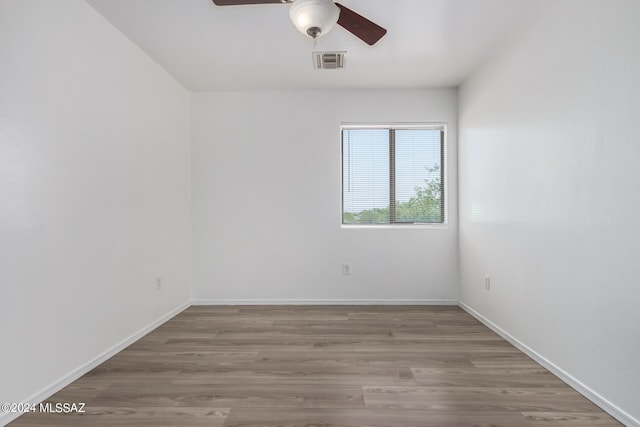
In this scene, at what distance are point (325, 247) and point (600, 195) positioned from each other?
8.28 feet

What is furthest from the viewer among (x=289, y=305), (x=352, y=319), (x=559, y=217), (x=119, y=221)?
(x=289, y=305)

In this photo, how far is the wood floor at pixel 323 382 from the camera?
5.50ft

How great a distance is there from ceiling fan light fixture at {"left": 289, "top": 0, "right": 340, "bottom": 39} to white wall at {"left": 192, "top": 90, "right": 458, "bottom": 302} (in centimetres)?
226

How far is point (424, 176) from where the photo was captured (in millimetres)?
3861

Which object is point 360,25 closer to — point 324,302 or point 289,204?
point 289,204

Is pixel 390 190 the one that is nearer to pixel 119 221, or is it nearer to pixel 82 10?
pixel 119 221

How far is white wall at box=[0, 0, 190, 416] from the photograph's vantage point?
169 centimetres

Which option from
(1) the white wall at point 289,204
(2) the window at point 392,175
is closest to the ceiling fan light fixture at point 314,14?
(1) the white wall at point 289,204

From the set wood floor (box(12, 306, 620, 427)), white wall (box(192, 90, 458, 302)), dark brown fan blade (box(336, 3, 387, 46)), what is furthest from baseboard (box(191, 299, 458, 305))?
dark brown fan blade (box(336, 3, 387, 46))

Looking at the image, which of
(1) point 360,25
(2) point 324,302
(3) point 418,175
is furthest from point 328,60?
(2) point 324,302

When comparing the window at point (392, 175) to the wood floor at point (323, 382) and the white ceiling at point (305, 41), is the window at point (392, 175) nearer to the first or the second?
the white ceiling at point (305, 41)

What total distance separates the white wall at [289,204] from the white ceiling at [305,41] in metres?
0.26

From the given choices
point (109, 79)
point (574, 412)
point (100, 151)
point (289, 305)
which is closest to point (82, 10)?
point (109, 79)

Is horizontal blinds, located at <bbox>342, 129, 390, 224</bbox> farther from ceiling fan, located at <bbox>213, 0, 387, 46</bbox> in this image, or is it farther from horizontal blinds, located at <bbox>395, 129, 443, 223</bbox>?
ceiling fan, located at <bbox>213, 0, 387, 46</bbox>
